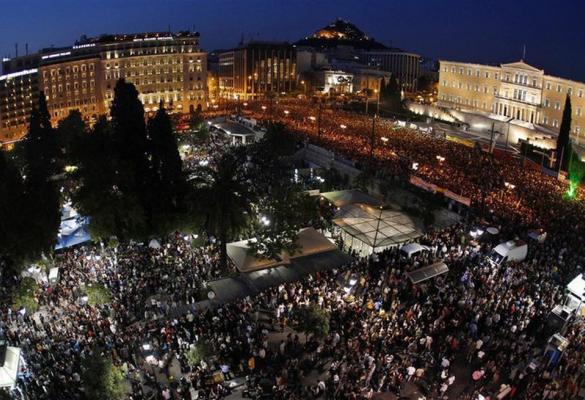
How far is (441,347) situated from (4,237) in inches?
829

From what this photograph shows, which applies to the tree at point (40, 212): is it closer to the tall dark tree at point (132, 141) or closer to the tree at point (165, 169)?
the tall dark tree at point (132, 141)

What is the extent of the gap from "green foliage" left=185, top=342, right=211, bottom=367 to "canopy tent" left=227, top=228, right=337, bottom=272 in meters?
6.09

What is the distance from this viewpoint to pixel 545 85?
6600 centimetres

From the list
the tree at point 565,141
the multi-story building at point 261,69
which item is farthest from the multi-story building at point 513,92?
the multi-story building at point 261,69

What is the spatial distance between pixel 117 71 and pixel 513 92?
214ft

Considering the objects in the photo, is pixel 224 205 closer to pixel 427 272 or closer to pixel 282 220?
pixel 282 220

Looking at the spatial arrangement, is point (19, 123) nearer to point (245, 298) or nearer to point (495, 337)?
point (245, 298)

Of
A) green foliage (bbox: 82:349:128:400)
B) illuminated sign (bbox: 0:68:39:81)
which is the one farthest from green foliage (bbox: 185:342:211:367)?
illuminated sign (bbox: 0:68:39:81)

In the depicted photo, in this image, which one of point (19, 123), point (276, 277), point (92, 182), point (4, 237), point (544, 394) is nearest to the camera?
point (544, 394)

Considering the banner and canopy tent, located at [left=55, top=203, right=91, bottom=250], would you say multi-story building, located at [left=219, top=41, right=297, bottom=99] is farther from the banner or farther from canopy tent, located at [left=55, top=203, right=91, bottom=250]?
canopy tent, located at [left=55, top=203, right=91, bottom=250]

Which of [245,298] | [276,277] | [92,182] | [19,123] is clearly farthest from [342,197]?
[19,123]

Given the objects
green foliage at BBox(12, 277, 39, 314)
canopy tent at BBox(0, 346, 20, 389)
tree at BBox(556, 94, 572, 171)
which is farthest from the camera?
tree at BBox(556, 94, 572, 171)

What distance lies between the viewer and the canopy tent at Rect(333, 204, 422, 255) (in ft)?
88.3

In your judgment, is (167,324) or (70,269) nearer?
(167,324)
